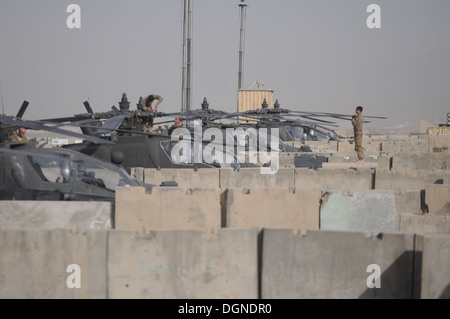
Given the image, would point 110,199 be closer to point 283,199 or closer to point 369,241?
point 283,199

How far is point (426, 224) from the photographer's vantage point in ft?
23.7

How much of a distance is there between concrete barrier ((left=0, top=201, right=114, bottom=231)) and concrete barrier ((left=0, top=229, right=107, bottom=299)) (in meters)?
1.26

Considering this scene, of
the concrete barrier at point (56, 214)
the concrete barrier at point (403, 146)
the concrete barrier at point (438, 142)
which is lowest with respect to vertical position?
the concrete barrier at point (56, 214)

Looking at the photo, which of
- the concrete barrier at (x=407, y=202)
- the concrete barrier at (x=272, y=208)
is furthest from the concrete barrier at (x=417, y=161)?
the concrete barrier at (x=272, y=208)

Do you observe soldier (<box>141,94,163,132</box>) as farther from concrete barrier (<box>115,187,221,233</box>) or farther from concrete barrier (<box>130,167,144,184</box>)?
concrete barrier (<box>115,187,221,233</box>)

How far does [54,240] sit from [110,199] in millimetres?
3031

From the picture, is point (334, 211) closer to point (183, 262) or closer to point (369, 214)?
point (369, 214)

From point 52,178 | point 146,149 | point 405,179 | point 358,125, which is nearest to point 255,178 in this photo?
point 146,149

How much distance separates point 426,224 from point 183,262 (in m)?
2.95

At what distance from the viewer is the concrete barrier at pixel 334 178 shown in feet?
39.4

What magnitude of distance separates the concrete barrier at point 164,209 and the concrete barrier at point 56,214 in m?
0.27

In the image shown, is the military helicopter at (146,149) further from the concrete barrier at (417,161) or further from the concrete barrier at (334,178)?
the concrete barrier at (417,161)

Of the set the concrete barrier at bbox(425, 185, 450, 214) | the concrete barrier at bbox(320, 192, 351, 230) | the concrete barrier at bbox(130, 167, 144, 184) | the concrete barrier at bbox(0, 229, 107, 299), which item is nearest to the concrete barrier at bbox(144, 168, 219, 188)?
the concrete barrier at bbox(130, 167, 144, 184)

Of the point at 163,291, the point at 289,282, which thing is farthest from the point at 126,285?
the point at 289,282
